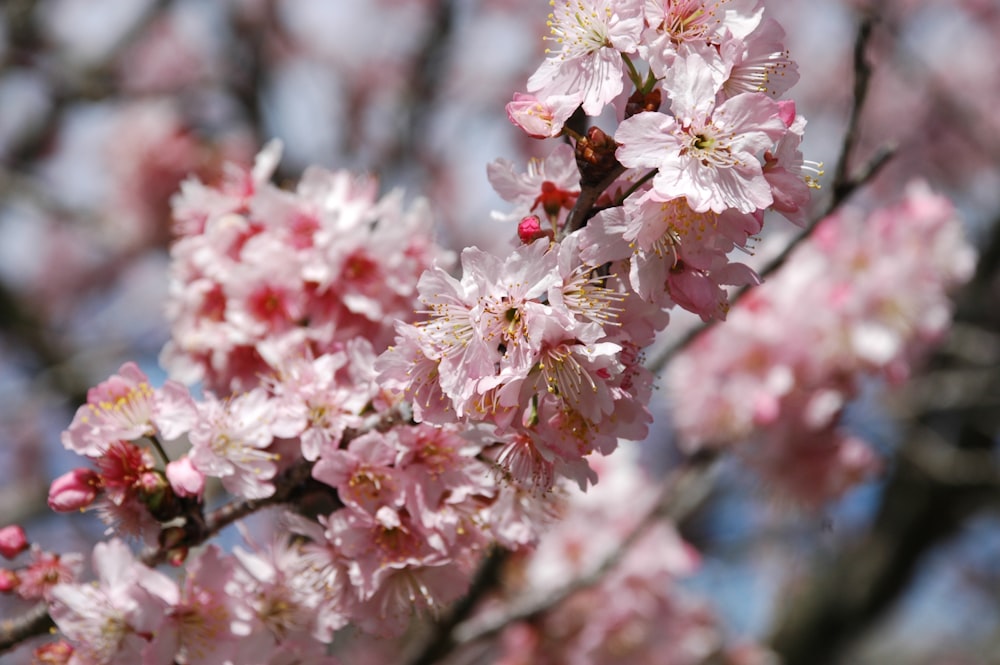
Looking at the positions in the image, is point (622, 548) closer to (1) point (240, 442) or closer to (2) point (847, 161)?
(2) point (847, 161)

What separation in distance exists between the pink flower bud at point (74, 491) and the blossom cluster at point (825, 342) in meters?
1.98

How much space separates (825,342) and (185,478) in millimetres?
2097

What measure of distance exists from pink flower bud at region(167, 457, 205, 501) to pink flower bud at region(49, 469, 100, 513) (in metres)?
0.13

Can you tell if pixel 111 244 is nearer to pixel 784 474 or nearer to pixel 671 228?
pixel 784 474

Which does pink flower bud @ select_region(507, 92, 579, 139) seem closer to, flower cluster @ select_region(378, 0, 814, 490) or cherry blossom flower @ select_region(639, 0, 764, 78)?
flower cluster @ select_region(378, 0, 814, 490)

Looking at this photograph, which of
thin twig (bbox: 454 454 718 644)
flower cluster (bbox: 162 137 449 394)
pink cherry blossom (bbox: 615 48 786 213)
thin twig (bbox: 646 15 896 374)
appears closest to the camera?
pink cherry blossom (bbox: 615 48 786 213)

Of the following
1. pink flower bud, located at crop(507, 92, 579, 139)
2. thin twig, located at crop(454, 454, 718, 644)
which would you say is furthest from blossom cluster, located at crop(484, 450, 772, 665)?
pink flower bud, located at crop(507, 92, 579, 139)

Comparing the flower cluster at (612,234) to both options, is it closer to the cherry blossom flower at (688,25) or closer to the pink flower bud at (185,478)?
the cherry blossom flower at (688,25)

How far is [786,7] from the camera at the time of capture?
7559 mm

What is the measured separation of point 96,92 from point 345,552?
3.31 metres

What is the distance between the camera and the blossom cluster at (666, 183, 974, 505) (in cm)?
278

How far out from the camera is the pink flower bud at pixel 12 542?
148 centimetres

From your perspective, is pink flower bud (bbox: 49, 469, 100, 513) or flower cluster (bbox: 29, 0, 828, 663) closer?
flower cluster (bbox: 29, 0, 828, 663)

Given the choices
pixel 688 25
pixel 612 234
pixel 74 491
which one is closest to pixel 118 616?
pixel 74 491
